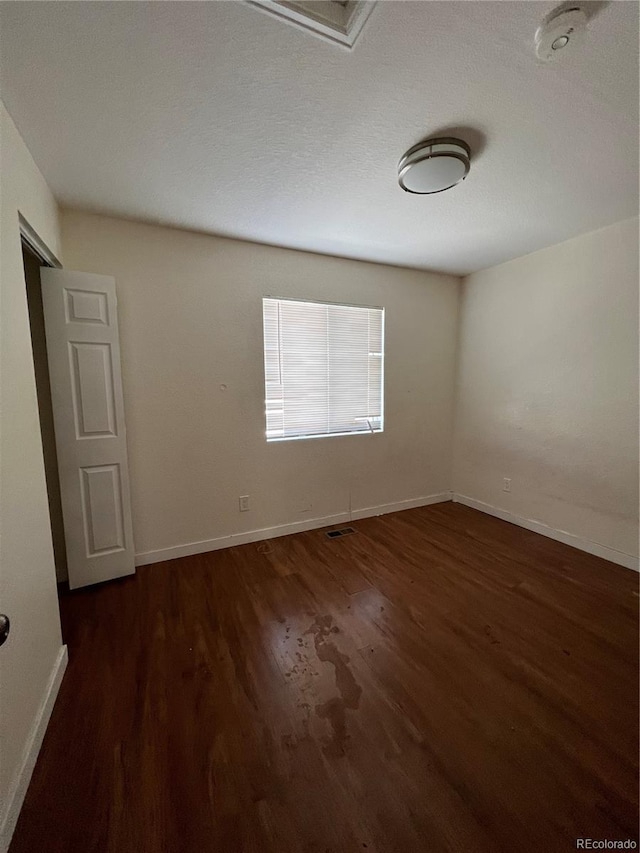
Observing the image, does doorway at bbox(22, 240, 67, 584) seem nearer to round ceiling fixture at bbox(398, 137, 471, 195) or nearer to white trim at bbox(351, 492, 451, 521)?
round ceiling fixture at bbox(398, 137, 471, 195)

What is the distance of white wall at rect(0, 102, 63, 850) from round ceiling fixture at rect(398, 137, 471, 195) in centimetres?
177

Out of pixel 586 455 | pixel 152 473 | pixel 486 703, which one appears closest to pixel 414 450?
pixel 586 455

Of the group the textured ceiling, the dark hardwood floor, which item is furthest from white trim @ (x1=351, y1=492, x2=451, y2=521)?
the textured ceiling

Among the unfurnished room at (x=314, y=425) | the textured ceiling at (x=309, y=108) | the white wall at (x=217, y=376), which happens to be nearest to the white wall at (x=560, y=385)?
the unfurnished room at (x=314, y=425)

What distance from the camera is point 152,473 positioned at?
96.2 inches

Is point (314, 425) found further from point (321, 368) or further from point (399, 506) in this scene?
point (399, 506)

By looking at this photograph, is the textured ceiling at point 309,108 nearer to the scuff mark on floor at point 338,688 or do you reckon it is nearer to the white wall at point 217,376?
the white wall at point 217,376

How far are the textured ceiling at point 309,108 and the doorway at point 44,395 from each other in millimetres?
577

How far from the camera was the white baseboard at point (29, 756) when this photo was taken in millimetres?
929

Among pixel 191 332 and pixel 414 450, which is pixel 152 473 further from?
pixel 414 450

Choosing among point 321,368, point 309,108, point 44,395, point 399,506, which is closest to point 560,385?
point 399,506

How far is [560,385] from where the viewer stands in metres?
2.71

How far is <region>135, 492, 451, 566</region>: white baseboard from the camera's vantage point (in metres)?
2.50

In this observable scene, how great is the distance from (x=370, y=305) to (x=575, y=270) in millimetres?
1693
